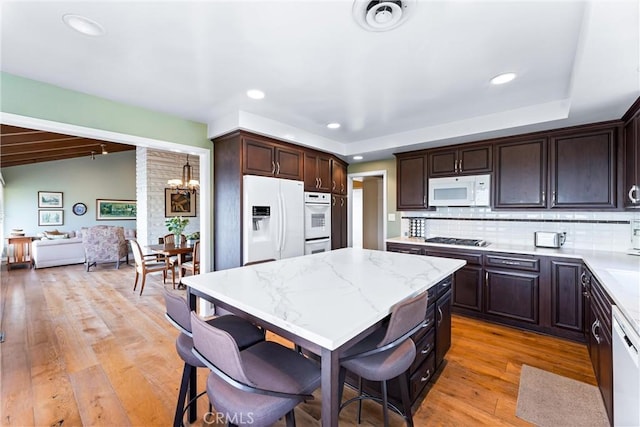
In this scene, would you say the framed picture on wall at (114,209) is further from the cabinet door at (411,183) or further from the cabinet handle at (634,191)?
the cabinet handle at (634,191)

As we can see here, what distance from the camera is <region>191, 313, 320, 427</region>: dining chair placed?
3.02 feet

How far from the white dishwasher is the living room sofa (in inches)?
351

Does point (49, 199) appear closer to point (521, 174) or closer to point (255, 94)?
point (255, 94)

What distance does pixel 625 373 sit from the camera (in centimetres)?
124

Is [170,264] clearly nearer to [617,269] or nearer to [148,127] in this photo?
[148,127]

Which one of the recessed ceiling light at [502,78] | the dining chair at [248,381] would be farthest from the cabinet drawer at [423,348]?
the recessed ceiling light at [502,78]

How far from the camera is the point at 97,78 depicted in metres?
2.25

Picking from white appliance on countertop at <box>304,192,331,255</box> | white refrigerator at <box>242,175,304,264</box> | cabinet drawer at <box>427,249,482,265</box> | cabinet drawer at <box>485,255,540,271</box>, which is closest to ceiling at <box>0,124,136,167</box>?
white refrigerator at <box>242,175,304,264</box>

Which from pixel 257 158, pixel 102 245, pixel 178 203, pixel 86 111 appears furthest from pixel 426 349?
pixel 102 245

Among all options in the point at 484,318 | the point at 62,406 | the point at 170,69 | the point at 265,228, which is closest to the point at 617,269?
the point at 484,318

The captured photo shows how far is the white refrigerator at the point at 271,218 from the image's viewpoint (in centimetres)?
313

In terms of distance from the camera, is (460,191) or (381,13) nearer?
(381,13)

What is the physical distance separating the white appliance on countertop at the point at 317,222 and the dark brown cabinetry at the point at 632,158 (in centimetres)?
321

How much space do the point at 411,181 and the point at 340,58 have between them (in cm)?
249
